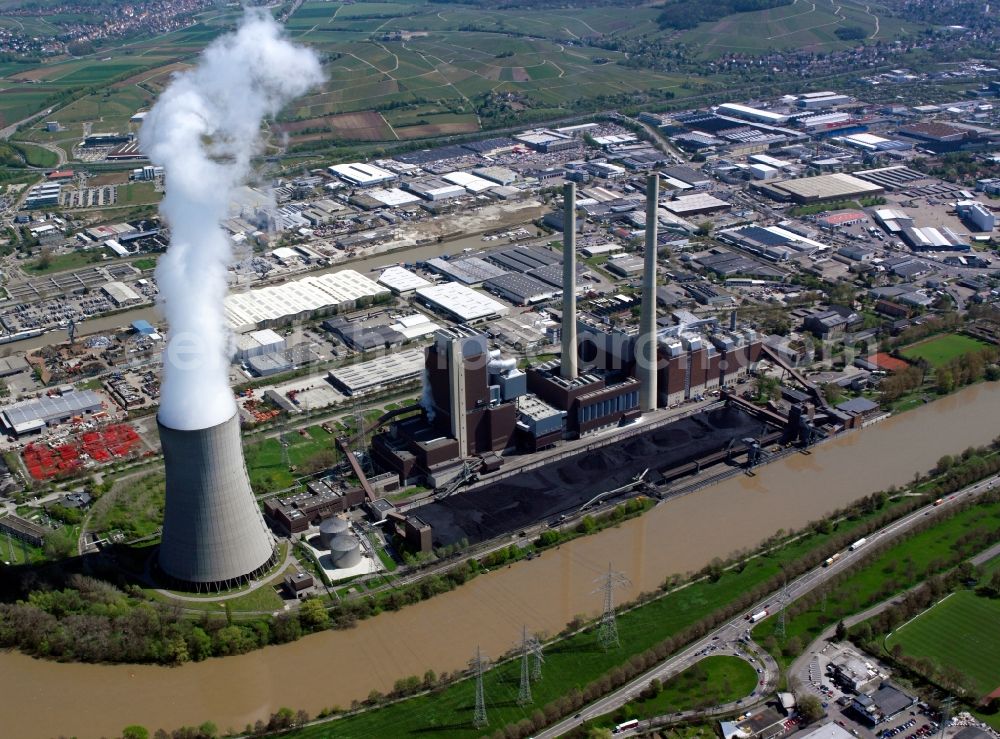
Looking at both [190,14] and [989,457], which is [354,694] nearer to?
[989,457]

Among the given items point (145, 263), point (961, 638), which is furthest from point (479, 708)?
point (145, 263)

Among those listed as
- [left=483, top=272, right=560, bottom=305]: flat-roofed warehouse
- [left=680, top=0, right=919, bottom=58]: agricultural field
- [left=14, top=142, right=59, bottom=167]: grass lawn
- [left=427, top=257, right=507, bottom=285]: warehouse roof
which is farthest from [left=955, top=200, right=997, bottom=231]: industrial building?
[left=14, top=142, right=59, bottom=167]: grass lawn

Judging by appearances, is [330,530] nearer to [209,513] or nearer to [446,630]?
[209,513]

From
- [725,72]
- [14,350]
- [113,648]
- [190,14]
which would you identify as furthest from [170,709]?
[190,14]

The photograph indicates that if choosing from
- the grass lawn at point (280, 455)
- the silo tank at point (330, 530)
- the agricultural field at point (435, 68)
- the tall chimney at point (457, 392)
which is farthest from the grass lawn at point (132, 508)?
the agricultural field at point (435, 68)

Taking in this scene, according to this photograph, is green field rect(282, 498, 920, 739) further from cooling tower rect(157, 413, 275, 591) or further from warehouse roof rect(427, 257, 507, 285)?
warehouse roof rect(427, 257, 507, 285)

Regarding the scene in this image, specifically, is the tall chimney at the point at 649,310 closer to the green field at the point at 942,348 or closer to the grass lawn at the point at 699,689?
the green field at the point at 942,348
